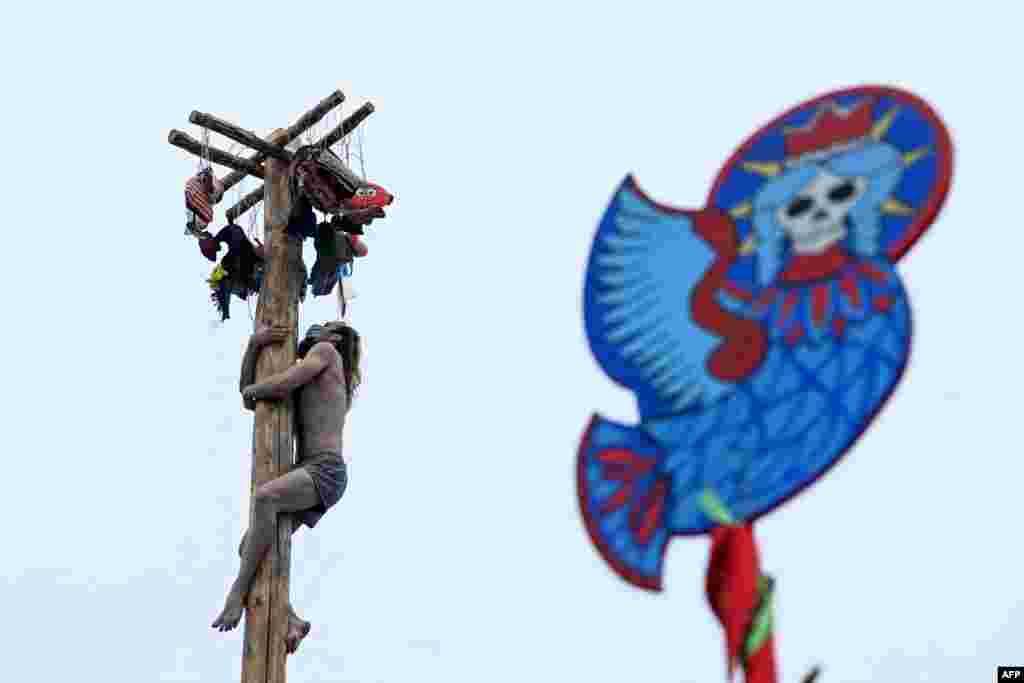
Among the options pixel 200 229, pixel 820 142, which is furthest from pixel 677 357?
pixel 200 229

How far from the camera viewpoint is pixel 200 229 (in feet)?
33.5

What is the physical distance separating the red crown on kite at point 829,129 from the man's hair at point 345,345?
11.3 ft

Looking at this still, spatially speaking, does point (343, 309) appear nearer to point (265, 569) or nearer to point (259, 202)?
point (259, 202)

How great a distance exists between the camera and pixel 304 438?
975cm

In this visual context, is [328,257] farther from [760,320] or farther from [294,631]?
[760,320]

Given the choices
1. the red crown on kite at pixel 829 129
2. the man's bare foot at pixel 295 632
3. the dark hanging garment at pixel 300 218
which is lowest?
the man's bare foot at pixel 295 632

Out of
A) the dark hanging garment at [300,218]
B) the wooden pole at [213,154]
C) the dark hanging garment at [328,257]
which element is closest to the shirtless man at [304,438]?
the dark hanging garment at [328,257]

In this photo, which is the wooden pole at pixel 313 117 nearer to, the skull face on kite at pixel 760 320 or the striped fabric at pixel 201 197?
the striped fabric at pixel 201 197

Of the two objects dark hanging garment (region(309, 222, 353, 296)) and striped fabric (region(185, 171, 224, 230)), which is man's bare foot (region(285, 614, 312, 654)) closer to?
dark hanging garment (region(309, 222, 353, 296))

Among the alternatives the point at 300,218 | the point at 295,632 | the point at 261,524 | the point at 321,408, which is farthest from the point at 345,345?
the point at 295,632

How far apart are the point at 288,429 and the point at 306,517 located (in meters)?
0.42

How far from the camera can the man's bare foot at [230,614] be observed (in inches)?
367

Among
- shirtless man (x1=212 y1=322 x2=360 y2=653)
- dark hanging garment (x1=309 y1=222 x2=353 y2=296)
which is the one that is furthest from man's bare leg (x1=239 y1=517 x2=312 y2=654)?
dark hanging garment (x1=309 y1=222 x2=353 y2=296)

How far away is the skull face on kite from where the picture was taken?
6590mm
